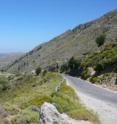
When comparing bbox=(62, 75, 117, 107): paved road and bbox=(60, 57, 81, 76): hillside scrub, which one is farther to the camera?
bbox=(60, 57, 81, 76): hillside scrub

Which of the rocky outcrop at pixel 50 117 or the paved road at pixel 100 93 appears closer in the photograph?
the rocky outcrop at pixel 50 117

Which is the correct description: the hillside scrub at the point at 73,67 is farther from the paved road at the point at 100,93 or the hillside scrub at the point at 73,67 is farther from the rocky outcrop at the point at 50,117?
the rocky outcrop at the point at 50,117

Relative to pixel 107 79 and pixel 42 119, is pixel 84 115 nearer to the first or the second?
pixel 42 119

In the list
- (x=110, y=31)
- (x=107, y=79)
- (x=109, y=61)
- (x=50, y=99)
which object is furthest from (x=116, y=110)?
(x=110, y=31)

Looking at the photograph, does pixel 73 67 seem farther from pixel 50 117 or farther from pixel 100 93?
pixel 50 117

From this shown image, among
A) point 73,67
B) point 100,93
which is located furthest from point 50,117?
point 73,67

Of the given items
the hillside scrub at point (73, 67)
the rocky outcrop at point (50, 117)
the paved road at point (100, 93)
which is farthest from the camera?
the hillside scrub at point (73, 67)

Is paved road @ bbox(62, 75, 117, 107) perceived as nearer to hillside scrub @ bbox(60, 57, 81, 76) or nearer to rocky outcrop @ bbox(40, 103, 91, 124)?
rocky outcrop @ bbox(40, 103, 91, 124)

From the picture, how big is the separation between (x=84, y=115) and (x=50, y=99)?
11.4ft

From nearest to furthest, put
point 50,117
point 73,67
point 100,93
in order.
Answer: point 50,117 < point 100,93 < point 73,67

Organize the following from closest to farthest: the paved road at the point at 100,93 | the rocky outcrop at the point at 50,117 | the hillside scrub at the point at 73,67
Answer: the rocky outcrop at the point at 50,117 < the paved road at the point at 100,93 < the hillside scrub at the point at 73,67

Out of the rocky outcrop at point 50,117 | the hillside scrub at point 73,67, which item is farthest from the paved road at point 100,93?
the hillside scrub at point 73,67

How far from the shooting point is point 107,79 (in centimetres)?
4919

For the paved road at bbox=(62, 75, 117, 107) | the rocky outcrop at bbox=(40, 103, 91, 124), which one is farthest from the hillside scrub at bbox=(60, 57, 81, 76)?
the rocky outcrop at bbox=(40, 103, 91, 124)
